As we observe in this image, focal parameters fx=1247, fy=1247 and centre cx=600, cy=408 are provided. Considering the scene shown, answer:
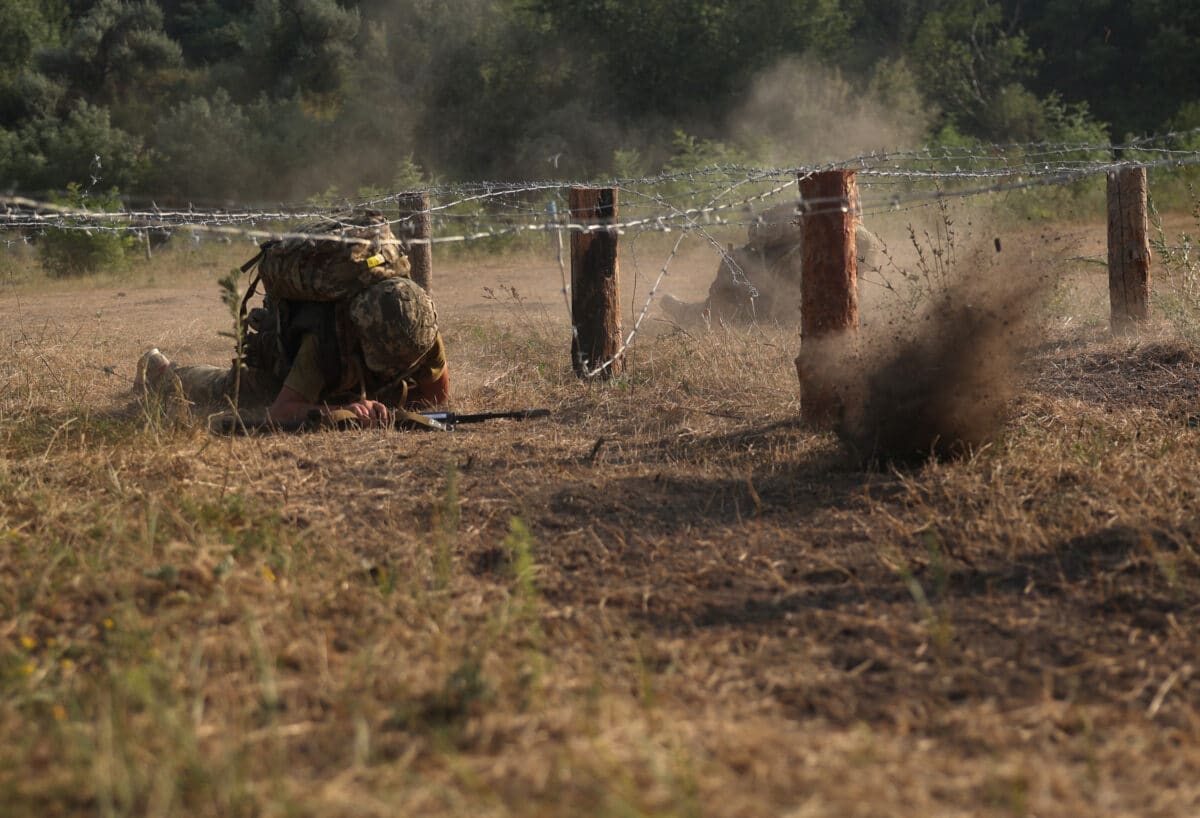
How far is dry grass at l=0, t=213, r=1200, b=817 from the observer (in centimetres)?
271

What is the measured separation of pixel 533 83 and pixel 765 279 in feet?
86.8

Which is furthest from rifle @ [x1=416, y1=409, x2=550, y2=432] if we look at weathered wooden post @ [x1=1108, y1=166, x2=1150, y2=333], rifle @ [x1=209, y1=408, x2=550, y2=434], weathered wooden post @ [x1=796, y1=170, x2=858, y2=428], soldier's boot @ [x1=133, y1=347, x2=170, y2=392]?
weathered wooden post @ [x1=1108, y1=166, x2=1150, y2=333]

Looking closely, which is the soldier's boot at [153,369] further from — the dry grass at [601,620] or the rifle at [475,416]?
the rifle at [475,416]

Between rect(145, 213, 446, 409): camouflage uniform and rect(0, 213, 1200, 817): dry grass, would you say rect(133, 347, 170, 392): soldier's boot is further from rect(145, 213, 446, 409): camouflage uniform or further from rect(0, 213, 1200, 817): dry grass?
rect(0, 213, 1200, 817): dry grass

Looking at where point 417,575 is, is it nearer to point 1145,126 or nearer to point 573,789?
point 573,789

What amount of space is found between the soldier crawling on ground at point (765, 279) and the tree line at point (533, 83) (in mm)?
17300

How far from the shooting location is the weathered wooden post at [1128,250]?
8344 mm

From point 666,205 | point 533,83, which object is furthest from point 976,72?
point 666,205

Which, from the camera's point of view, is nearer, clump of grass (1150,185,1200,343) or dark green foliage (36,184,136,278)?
clump of grass (1150,185,1200,343)

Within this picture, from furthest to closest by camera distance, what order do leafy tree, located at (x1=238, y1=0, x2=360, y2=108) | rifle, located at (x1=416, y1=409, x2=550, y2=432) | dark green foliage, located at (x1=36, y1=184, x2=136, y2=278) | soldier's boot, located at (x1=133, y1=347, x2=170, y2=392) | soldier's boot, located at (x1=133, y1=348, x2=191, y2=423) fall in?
leafy tree, located at (x1=238, y1=0, x2=360, y2=108) → dark green foliage, located at (x1=36, y1=184, x2=136, y2=278) → soldier's boot, located at (x1=133, y1=347, x2=170, y2=392) → soldier's boot, located at (x1=133, y1=348, x2=191, y2=423) → rifle, located at (x1=416, y1=409, x2=550, y2=432)

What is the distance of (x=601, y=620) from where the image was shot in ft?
12.6

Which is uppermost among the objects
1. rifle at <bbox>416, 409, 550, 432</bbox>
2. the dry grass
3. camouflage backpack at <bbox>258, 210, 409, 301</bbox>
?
camouflage backpack at <bbox>258, 210, 409, 301</bbox>

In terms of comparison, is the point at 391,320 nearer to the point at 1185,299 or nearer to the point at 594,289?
the point at 594,289

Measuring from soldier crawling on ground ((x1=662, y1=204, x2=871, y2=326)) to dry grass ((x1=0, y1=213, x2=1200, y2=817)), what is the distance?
4389 millimetres
